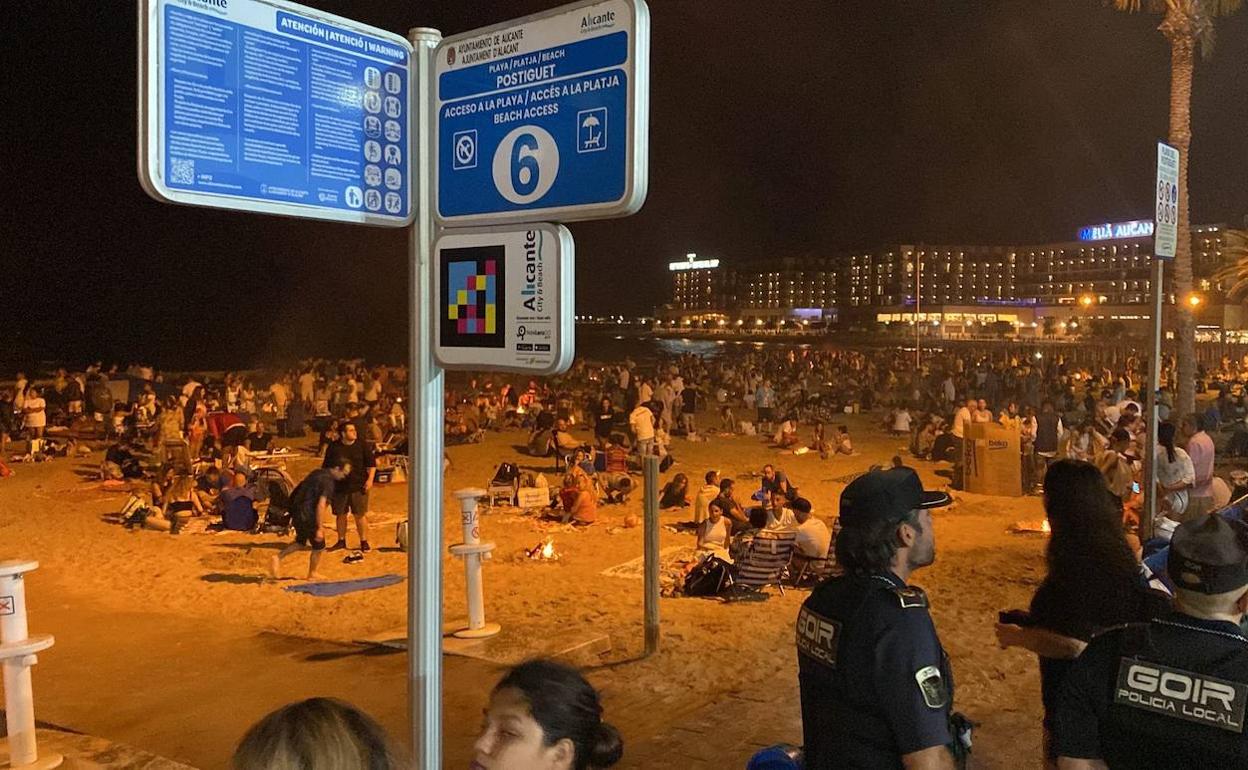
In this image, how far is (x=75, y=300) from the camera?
11462cm

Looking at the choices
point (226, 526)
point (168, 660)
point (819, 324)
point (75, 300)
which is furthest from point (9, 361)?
point (819, 324)

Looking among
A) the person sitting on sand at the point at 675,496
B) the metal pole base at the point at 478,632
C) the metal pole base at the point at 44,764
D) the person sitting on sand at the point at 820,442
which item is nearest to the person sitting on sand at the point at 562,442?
the person sitting on sand at the point at 675,496

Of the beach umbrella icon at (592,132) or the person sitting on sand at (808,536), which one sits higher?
the beach umbrella icon at (592,132)

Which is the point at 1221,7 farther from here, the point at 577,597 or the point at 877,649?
the point at 877,649

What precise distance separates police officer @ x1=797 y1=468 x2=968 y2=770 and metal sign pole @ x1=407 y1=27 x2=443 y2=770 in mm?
964

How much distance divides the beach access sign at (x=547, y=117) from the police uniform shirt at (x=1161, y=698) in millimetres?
1499

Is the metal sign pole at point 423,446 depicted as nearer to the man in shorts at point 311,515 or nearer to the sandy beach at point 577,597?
the sandy beach at point 577,597

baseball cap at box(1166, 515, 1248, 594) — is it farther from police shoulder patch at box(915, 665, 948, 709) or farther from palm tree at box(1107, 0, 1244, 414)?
palm tree at box(1107, 0, 1244, 414)

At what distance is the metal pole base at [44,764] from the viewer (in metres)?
5.01

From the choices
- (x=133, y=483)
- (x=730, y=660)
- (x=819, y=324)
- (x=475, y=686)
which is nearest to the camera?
(x=475, y=686)

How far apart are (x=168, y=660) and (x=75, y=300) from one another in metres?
123

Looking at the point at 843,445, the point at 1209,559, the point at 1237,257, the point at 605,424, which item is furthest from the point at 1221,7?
the point at 1237,257

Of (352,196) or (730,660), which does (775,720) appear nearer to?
(730,660)

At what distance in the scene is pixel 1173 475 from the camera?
8828 mm
